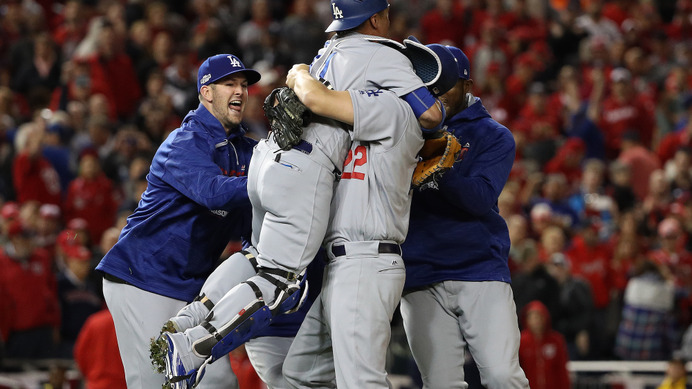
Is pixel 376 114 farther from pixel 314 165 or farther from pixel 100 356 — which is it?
pixel 100 356

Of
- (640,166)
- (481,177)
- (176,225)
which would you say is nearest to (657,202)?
(640,166)

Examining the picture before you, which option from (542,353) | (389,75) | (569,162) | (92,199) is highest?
(389,75)

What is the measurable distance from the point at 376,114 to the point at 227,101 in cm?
125

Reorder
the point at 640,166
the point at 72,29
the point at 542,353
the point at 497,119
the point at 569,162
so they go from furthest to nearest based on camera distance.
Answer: the point at 72,29, the point at 497,119, the point at 640,166, the point at 569,162, the point at 542,353

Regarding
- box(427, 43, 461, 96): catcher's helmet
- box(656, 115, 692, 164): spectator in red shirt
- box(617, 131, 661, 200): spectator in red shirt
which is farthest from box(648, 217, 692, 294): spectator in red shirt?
box(427, 43, 461, 96): catcher's helmet

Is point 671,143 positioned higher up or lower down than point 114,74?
lower down

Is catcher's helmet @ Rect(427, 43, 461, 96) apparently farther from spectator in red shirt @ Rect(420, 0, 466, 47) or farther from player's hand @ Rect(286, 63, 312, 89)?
spectator in red shirt @ Rect(420, 0, 466, 47)

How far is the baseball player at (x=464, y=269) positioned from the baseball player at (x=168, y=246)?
957 mm

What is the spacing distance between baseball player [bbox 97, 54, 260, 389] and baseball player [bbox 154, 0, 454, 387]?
2.14ft

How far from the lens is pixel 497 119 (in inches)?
525

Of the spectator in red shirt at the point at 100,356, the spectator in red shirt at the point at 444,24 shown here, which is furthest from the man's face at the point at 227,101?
the spectator in red shirt at the point at 444,24

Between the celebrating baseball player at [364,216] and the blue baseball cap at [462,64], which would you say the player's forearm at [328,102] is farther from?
the blue baseball cap at [462,64]

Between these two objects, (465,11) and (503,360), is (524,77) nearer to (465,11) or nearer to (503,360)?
(465,11)

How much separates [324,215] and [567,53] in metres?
11.2
